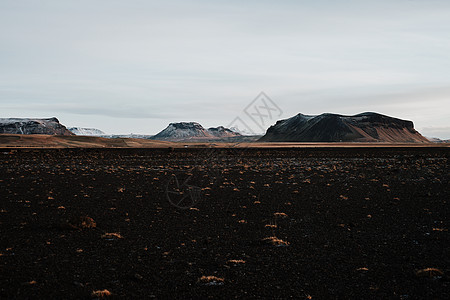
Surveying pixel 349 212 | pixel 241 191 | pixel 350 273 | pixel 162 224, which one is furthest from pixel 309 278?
pixel 241 191

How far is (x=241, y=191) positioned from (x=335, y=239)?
11.4 metres

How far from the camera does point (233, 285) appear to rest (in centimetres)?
854

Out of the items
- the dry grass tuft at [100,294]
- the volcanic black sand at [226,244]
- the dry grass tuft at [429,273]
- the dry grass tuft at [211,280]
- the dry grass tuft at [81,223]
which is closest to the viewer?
the dry grass tuft at [100,294]

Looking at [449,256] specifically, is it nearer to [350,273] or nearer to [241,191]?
[350,273]

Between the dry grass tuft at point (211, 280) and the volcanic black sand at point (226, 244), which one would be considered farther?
the dry grass tuft at point (211, 280)

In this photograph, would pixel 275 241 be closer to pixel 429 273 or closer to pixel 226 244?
pixel 226 244

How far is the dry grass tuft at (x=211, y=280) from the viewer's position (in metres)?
8.64

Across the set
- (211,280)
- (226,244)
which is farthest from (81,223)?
(211,280)

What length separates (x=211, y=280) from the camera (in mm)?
8758

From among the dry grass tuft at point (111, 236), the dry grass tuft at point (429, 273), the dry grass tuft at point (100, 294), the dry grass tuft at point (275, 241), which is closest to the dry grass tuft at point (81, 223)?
the dry grass tuft at point (111, 236)

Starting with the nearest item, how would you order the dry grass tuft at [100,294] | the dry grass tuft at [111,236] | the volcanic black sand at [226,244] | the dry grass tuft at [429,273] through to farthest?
the dry grass tuft at [100,294]
the volcanic black sand at [226,244]
the dry grass tuft at [429,273]
the dry grass tuft at [111,236]

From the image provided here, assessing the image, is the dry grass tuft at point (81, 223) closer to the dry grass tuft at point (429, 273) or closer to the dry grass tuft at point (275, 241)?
the dry grass tuft at point (275, 241)

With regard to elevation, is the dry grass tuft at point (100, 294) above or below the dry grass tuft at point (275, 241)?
below

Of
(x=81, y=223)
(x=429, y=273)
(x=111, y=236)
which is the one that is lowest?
(x=111, y=236)
